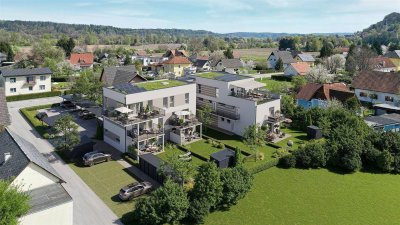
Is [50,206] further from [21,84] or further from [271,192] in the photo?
[21,84]

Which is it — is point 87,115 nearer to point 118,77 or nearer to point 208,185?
point 118,77

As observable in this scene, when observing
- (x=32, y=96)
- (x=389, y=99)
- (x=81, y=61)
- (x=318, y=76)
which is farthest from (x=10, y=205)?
(x=81, y=61)

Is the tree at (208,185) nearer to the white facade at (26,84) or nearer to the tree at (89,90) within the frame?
the tree at (89,90)

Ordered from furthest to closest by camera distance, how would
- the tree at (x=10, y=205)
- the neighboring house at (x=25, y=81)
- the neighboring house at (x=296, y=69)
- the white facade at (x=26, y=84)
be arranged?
the neighboring house at (x=296, y=69), the white facade at (x=26, y=84), the neighboring house at (x=25, y=81), the tree at (x=10, y=205)

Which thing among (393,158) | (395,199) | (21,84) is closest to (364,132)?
(393,158)

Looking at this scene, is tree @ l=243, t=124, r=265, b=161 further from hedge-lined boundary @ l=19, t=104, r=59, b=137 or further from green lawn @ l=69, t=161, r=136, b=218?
Answer: hedge-lined boundary @ l=19, t=104, r=59, b=137

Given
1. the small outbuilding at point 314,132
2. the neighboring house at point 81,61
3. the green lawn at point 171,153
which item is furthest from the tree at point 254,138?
the neighboring house at point 81,61
